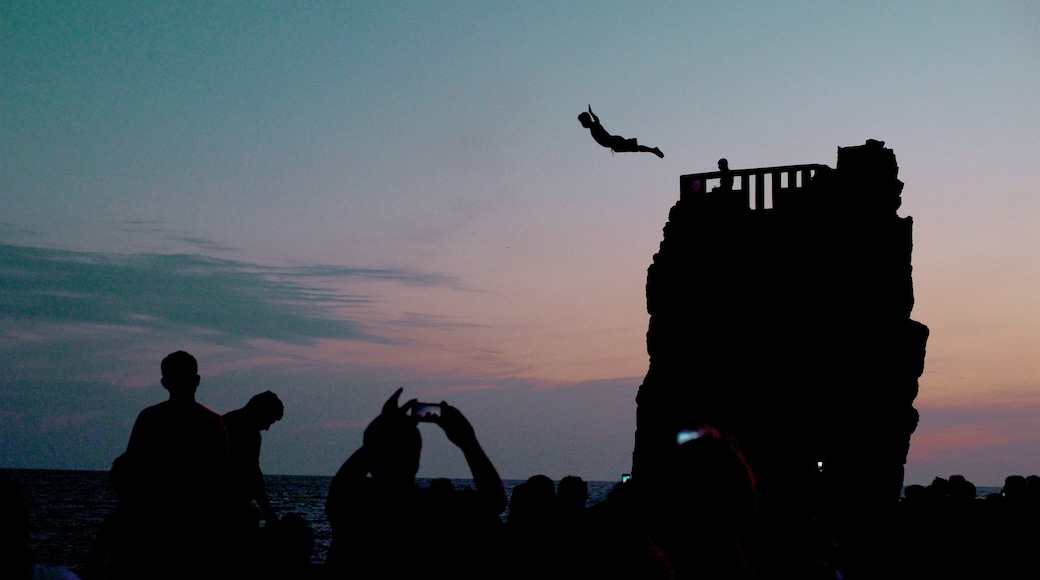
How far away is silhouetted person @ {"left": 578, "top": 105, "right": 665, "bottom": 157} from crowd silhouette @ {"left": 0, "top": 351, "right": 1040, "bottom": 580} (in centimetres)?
1133

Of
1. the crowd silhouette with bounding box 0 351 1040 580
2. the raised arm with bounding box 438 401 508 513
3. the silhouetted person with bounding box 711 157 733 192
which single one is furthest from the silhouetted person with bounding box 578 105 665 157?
the raised arm with bounding box 438 401 508 513

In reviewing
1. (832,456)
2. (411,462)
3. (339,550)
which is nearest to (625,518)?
(411,462)

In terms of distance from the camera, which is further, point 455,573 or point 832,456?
point 832,456

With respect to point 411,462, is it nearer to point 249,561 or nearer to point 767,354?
point 249,561

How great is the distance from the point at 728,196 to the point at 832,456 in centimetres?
531

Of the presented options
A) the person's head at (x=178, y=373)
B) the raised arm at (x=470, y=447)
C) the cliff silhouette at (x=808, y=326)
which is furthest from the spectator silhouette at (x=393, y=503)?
the cliff silhouette at (x=808, y=326)

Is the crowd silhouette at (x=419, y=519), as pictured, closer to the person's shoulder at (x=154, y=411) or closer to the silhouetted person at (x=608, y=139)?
the person's shoulder at (x=154, y=411)

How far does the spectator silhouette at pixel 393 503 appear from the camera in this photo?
11.9 ft

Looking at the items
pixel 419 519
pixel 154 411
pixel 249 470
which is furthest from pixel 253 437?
pixel 419 519

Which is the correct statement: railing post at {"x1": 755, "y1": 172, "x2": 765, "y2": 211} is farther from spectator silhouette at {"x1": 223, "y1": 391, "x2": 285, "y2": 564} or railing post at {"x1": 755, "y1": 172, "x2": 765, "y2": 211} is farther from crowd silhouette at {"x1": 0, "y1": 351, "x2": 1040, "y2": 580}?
spectator silhouette at {"x1": 223, "y1": 391, "x2": 285, "y2": 564}

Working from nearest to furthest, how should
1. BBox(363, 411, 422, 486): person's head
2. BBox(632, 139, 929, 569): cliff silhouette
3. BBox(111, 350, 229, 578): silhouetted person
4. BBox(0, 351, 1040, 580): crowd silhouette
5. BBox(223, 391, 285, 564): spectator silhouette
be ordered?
BBox(0, 351, 1040, 580): crowd silhouette
BBox(363, 411, 422, 486): person's head
BBox(111, 350, 229, 578): silhouetted person
BBox(223, 391, 285, 564): spectator silhouette
BBox(632, 139, 929, 569): cliff silhouette

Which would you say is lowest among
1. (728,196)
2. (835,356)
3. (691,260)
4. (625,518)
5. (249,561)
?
(249,561)

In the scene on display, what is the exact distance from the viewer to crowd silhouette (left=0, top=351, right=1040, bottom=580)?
103 inches

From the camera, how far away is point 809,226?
17562 mm
